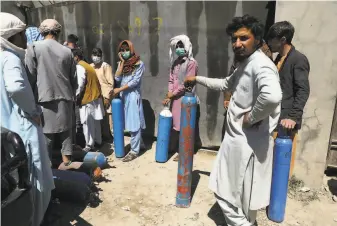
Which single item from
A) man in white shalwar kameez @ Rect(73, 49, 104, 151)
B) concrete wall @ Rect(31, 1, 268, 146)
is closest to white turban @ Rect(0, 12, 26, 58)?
man in white shalwar kameez @ Rect(73, 49, 104, 151)

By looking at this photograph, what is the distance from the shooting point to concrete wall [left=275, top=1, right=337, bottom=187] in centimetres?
330

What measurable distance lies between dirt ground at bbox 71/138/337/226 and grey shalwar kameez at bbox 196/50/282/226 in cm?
56

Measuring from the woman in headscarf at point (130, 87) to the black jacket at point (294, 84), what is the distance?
2077 millimetres

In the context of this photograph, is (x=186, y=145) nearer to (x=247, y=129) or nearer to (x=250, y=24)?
(x=247, y=129)

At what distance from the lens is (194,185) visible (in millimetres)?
3809

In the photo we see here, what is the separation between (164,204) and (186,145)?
79 cm

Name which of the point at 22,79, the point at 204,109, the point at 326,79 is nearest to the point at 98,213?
the point at 22,79

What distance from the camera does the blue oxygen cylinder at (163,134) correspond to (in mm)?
4270

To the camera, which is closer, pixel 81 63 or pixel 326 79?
pixel 326 79

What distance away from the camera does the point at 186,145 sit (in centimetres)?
312

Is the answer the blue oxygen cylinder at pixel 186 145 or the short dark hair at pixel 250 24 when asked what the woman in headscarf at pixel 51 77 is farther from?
the short dark hair at pixel 250 24

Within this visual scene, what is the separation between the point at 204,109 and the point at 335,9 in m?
2.21

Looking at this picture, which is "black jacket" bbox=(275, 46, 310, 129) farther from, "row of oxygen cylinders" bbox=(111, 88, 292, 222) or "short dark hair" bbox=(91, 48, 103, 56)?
"short dark hair" bbox=(91, 48, 103, 56)

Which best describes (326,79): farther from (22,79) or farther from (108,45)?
(108,45)
